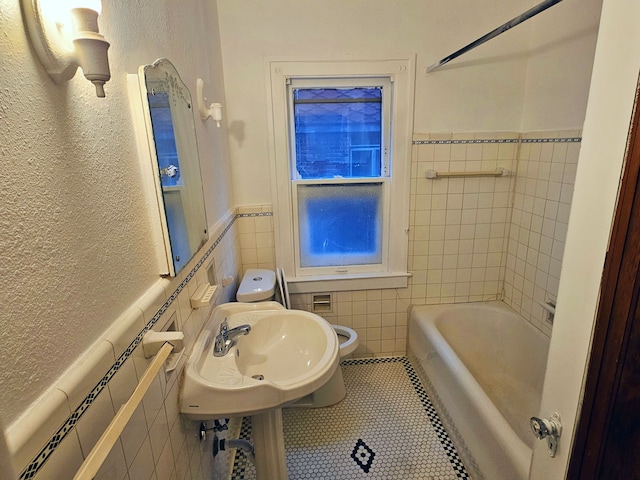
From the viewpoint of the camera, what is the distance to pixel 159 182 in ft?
3.05

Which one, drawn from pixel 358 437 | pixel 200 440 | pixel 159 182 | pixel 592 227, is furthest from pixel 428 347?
pixel 159 182

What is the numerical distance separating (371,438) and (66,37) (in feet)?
6.60

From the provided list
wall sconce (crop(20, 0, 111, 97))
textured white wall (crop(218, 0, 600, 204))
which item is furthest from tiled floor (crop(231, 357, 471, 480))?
wall sconce (crop(20, 0, 111, 97))

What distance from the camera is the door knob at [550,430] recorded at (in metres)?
0.72

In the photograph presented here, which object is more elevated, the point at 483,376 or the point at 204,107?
the point at 204,107

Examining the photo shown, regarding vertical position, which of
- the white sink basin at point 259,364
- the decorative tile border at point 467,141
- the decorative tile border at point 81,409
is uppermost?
the decorative tile border at point 467,141

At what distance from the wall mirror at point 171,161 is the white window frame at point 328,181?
869 millimetres

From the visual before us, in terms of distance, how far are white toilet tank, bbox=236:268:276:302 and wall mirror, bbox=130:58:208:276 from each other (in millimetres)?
645

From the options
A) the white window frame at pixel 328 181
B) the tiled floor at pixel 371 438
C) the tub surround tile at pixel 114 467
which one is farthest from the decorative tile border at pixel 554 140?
the tub surround tile at pixel 114 467

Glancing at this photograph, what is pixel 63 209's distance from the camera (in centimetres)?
59

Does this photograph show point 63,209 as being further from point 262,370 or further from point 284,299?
point 284,299

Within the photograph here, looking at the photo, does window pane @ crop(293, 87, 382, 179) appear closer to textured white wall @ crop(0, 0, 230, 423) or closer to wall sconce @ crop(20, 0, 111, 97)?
textured white wall @ crop(0, 0, 230, 423)

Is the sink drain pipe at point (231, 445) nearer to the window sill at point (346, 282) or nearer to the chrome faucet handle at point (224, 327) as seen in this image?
the chrome faucet handle at point (224, 327)

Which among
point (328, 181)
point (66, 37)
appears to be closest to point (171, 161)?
point (66, 37)
